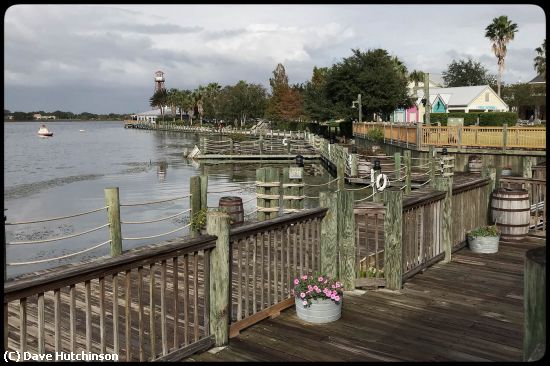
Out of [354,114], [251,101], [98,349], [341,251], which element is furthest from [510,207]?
[251,101]

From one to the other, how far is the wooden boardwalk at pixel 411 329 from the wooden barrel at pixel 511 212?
9.49 feet

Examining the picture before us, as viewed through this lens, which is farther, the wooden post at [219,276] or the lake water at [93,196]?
the lake water at [93,196]

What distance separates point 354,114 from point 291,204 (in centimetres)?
4229

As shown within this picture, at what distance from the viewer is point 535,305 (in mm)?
3521

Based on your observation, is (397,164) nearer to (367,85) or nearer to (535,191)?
(535,191)

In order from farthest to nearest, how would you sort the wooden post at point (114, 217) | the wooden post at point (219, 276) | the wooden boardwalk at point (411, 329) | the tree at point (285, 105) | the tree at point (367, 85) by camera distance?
the tree at point (285, 105)
the tree at point (367, 85)
the wooden post at point (114, 217)
the wooden post at point (219, 276)
the wooden boardwalk at point (411, 329)

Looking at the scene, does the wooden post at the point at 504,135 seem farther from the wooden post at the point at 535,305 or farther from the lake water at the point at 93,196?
the wooden post at the point at 535,305

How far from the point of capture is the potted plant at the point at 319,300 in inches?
240

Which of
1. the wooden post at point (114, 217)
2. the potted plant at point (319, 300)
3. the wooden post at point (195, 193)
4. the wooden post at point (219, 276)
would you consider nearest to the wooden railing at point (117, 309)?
the wooden post at point (219, 276)

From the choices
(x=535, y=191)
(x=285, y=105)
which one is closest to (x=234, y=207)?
(x=535, y=191)

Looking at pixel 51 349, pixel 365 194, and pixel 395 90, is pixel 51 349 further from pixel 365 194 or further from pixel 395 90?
pixel 395 90

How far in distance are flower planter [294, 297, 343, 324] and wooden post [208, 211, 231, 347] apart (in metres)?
1.04

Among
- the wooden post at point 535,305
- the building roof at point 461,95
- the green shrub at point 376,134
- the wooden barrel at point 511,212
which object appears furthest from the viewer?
the building roof at point 461,95

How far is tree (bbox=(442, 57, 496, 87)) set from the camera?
114m
